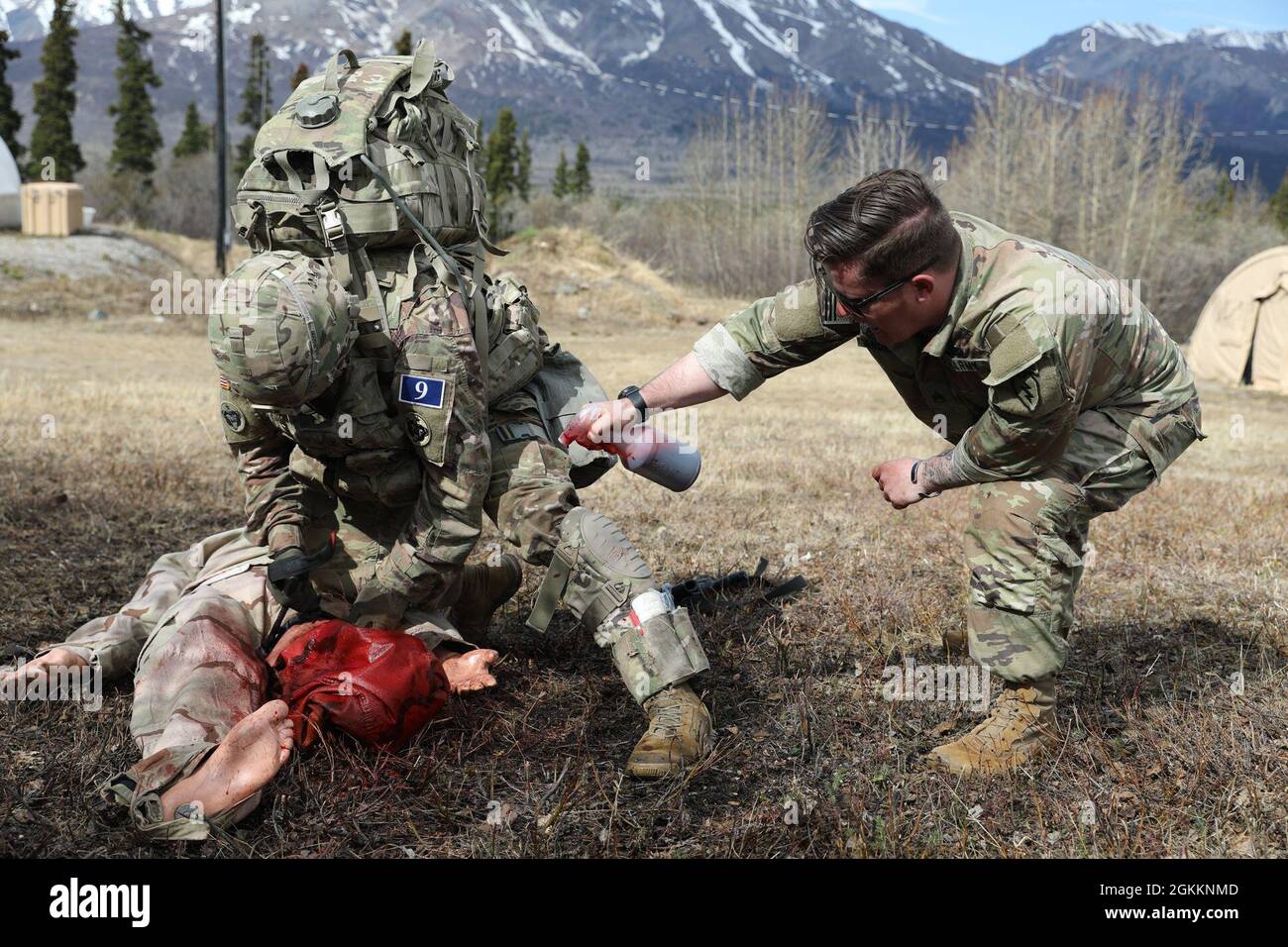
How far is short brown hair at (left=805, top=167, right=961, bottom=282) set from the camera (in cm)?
332

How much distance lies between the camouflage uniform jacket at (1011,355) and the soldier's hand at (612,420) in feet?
1.15

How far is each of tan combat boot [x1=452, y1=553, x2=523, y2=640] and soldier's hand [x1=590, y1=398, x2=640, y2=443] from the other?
1.22 meters

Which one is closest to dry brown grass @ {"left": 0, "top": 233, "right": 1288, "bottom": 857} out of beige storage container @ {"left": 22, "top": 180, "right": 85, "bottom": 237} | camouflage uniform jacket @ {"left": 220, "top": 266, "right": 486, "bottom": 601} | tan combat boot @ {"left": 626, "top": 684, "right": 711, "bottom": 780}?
tan combat boot @ {"left": 626, "top": 684, "right": 711, "bottom": 780}

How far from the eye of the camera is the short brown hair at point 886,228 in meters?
3.32

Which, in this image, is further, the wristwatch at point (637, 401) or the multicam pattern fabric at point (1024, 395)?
the wristwatch at point (637, 401)

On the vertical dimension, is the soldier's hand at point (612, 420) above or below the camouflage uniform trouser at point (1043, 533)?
above

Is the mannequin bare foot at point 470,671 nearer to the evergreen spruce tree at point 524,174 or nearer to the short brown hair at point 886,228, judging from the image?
the short brown hair at point 886,228

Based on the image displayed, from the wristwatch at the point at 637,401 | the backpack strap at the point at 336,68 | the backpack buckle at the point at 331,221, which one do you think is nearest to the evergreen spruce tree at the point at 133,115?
the backpack strap at the point at 336,68

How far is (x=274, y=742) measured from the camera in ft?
12.0

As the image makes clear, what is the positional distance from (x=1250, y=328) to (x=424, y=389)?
17.2m

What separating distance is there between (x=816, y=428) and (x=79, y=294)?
55.3 ft

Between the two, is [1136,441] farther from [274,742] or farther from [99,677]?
[99,677]

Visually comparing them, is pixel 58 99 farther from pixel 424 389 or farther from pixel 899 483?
pixel 899 483

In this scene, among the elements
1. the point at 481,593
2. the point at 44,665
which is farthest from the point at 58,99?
the point at 481,593
